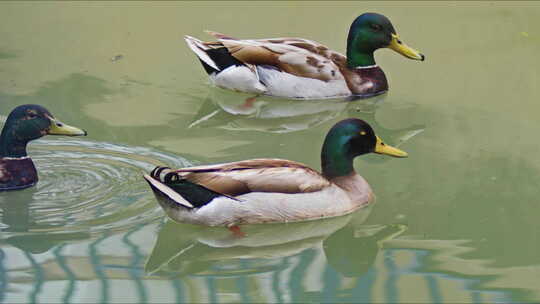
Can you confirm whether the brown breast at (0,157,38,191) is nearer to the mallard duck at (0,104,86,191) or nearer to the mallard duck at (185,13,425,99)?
the mallard duck at (0,104,86,191)

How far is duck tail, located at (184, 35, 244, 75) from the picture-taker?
949 cm

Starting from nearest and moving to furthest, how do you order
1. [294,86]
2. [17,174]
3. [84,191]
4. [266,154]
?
[84,191] → [17,174] → [266,154] → [294,86]

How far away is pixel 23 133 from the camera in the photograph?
23.2ft

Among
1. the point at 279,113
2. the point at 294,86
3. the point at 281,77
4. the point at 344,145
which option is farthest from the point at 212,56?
the point at 344,145

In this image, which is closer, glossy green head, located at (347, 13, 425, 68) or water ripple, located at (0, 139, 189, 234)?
water ripple, located at (0, 139, 189, 234)

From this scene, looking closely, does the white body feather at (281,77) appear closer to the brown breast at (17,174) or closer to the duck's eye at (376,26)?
the duck's eye at (376,26)

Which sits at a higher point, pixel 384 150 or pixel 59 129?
pixel 384 150

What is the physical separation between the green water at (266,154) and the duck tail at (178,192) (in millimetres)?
222

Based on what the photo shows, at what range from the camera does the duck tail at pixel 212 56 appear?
31.1 ft

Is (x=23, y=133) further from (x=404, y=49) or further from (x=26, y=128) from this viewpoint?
(x=404, y=49)

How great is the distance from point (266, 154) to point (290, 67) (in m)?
1.93

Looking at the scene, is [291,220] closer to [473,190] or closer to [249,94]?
[473,190]

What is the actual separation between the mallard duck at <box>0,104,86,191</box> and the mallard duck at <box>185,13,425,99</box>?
2.61 m

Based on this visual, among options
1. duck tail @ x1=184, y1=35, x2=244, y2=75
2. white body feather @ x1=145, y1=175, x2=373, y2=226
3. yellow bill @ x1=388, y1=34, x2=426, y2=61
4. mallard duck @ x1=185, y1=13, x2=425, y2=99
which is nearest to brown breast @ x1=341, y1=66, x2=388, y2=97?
mallard duck @ x1=185, y1=13, x2=425, y2=99
